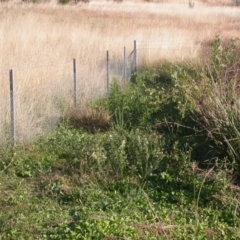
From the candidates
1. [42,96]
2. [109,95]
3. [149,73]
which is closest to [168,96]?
[109,95]

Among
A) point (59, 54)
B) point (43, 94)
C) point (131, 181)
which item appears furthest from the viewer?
point (59, 54)

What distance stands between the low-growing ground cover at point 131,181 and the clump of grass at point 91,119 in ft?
0.75

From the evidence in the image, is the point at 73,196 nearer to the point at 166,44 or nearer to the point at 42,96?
the point at 42,96

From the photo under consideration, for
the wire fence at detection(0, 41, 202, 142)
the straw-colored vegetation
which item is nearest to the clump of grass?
the straw-colored vegetation

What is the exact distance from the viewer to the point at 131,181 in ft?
22.2

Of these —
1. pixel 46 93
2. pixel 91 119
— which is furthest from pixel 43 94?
pixel 91 119

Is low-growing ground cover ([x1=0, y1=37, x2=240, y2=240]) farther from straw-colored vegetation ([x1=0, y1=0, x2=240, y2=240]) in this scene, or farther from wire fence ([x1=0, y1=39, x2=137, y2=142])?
wire fence ([x1=0, y1=39, x2=137, y2=142])

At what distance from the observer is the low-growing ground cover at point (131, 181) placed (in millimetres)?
5617

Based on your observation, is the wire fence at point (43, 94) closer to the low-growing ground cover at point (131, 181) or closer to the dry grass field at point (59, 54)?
the dry grass field at point (59, 54)

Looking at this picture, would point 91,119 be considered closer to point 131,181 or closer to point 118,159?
point 118,159

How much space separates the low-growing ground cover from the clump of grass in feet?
0.75

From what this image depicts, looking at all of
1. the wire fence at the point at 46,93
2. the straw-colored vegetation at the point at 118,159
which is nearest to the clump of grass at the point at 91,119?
the straw-colored vegetation at the point at 118,159

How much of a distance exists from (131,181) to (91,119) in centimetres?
328

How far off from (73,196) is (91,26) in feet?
50.3
